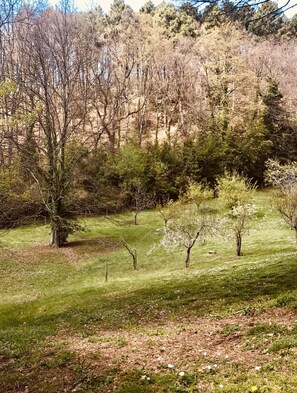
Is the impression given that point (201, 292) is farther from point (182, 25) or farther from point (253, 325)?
point (182, 25)

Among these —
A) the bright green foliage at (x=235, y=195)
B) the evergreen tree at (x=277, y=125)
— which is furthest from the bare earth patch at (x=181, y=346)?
the evergreen tree at (x=277, y=125)

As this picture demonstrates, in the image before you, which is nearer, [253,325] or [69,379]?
[69,379]

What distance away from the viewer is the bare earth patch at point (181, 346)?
657cm

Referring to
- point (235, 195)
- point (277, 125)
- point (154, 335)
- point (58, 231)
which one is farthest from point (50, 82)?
point (277, 125)

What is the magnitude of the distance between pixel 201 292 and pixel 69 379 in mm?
7228

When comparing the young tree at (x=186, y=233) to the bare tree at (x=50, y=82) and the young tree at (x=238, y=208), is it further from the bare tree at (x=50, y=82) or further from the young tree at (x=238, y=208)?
the bare tree at (x=50, y=82)

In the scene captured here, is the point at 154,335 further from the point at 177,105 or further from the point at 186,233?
the point at 177,105

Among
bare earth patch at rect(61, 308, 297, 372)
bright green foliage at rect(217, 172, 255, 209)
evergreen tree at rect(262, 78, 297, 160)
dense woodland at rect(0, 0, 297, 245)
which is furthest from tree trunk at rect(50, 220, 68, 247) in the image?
evergreen tree at rect(262, 78, 297, 160)

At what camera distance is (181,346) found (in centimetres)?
758

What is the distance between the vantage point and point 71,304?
16.5 m

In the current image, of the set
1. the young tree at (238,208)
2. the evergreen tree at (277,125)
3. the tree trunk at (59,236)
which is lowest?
the tree trunk at (59,236)

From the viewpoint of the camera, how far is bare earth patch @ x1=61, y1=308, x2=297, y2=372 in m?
6.57

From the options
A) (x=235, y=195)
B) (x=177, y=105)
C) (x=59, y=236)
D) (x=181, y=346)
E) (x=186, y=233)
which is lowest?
(x=59, y=236)

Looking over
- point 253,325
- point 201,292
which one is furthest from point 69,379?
point 201,292
